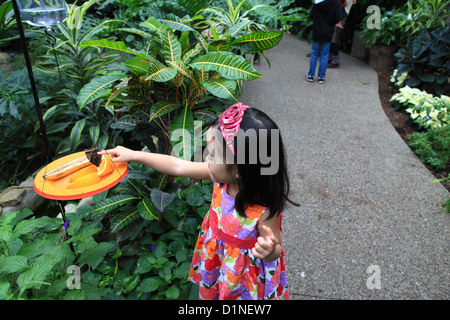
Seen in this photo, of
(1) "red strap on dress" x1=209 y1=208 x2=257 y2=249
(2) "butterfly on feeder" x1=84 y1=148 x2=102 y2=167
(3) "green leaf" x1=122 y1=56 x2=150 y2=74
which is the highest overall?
(3) "green leaf" x1=122 y1=56 x2=150 y2=74

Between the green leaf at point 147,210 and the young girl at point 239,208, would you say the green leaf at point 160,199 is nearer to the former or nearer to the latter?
the green leaf at point 147,210

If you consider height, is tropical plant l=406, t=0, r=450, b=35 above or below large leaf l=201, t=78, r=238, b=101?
below

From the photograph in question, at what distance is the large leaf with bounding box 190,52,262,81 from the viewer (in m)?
1.74

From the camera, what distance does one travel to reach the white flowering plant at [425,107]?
4.18 meters

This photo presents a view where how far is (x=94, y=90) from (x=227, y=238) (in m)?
1.17

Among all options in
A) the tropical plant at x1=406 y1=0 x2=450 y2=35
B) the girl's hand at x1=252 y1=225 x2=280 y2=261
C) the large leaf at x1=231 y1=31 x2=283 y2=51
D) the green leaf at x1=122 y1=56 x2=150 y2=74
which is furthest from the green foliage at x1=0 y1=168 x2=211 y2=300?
the tropical plant at x1=406 y1=0 x2=450 y2=35

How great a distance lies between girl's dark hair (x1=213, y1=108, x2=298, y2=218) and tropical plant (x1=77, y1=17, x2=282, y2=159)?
477 millimetres

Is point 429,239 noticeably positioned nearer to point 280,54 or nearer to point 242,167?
point 242,167

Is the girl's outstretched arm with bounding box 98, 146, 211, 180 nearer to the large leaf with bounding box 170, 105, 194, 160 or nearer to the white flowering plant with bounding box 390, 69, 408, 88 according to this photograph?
the large leaf with bounding box 170, 105, 194, 160

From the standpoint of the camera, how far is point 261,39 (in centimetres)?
202

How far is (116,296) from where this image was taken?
183 cm

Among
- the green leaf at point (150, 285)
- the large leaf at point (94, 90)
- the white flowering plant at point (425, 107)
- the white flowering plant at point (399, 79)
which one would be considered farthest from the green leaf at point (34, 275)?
the white flowering plant at point (399, 79)
